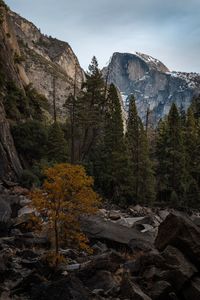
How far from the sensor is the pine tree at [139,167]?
50.4 m

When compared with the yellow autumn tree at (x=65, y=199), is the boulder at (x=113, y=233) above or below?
below

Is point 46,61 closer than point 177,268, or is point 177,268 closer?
point 177,268

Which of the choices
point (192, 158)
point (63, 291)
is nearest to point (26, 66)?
point (192, 158)

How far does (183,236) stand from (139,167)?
37688 millimetres

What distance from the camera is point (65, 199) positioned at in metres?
16.0

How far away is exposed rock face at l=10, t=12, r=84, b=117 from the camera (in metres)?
123

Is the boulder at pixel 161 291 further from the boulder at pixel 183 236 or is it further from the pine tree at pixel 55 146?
the pine tree at pixel 55 146

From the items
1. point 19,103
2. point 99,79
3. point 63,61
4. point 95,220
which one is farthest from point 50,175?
point 63,61

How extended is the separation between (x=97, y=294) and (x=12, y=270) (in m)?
3.16

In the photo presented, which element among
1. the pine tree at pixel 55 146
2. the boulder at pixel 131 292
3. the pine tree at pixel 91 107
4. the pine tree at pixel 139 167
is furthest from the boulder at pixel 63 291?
the pine tree at pixel 91 107

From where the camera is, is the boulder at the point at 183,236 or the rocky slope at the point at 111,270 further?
the boulder at the point at 183,236

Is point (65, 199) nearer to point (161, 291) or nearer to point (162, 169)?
point (161, 291)

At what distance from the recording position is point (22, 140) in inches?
1702

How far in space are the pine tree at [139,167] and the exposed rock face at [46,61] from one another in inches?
2104
